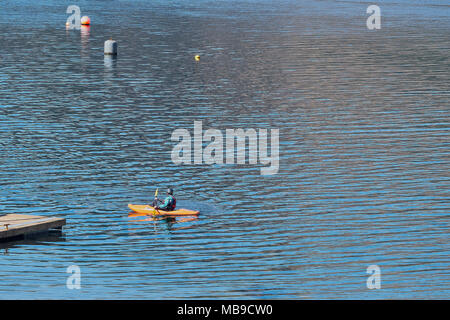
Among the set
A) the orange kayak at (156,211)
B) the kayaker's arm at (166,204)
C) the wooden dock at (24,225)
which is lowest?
the wooden dock at (24,225)

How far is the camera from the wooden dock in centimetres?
4144

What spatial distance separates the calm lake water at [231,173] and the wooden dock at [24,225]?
0.48m

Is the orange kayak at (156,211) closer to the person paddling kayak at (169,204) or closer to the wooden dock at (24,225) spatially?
the person paddling kayak at (169,204)

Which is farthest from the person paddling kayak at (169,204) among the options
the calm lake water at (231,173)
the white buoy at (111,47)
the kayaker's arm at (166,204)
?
the white buoy at (111,47)

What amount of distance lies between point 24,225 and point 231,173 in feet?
59.0

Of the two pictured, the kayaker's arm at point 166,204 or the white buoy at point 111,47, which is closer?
the kayaker's arm at point 166,204

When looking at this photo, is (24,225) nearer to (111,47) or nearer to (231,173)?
(231,173)

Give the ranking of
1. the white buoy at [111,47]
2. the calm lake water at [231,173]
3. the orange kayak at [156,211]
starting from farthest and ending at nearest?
the white buoy at [111,47]
the orange kayak at [156,211]
the calm lake water at [231,173]

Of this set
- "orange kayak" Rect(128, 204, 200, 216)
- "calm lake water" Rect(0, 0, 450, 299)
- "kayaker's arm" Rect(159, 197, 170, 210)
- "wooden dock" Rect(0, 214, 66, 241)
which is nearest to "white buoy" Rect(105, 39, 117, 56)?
"calm lake water" Rect(0, 0, 450, 299)

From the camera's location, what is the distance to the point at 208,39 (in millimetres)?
138625

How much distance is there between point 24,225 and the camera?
138 feet

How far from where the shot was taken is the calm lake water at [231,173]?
38.3 m

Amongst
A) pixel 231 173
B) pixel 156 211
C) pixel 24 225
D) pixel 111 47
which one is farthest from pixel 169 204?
pixel 111 47
